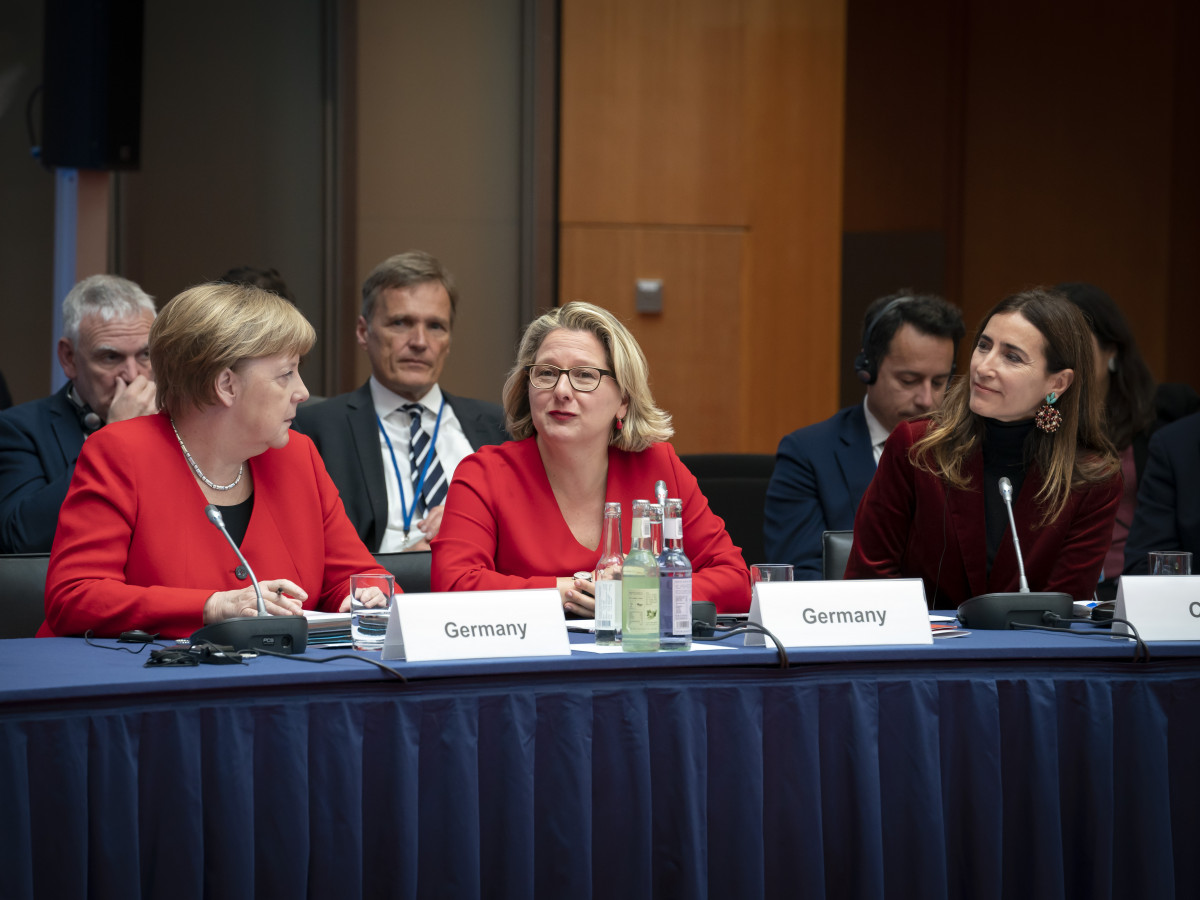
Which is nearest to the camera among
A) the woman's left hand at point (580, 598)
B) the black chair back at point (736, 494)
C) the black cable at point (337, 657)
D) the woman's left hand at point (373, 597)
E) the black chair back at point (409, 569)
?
the black cable at point (337, 657)

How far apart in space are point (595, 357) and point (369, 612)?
85 centimetres

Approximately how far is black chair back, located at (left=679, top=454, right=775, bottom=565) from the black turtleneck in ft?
3.69

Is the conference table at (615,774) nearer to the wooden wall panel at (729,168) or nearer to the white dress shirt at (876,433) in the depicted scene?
the white dress shirt at (876,433)

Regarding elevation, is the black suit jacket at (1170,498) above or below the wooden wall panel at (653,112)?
below

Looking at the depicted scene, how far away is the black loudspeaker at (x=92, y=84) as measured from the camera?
3994 mm

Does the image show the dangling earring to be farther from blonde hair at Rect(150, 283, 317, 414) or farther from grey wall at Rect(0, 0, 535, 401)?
grey wall at Rect(0, 0, 535, 401)

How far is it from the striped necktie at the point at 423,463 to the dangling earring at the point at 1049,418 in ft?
5.26

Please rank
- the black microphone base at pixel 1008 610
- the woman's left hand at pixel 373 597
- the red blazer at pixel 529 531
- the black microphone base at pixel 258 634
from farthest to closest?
the red blazer at pixel 529 531
the black microphone base at pixel 1008 610
the woman's left hand at pixel 373 597
the black microphone base at pixel 258 634

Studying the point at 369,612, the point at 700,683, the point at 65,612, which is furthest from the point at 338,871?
the point at 65,612

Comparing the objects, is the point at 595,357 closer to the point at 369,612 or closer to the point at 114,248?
the point at 369,612

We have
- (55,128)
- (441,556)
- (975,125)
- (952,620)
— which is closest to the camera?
(952,620)

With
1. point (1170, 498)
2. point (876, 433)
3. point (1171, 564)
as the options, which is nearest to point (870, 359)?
point (876, 433)

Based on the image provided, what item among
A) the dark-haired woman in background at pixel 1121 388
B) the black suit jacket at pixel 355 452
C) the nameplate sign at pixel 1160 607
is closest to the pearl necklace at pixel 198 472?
the black suit jacket at pixel 355 452

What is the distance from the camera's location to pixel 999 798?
6.05 feet
